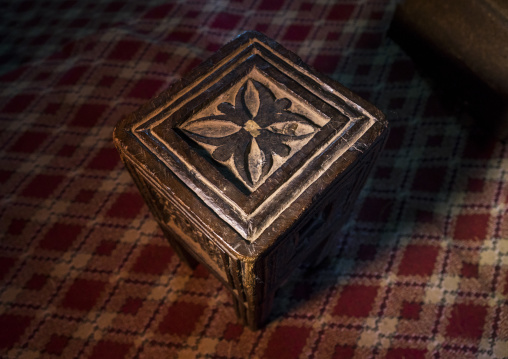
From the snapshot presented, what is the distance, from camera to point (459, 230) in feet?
5.03

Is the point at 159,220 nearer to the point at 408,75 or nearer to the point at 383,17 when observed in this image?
the point at 408,75

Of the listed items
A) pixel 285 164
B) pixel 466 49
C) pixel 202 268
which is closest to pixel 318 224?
pixel 285 164

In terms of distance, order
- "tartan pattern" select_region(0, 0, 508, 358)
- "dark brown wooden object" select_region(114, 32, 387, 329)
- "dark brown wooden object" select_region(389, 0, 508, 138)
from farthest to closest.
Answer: "dark brown wooden object" select_region(389, 0, 508, 138)
"tartan pattern" select_region(0, 0, 508, 358)
"dark brown wooden object" select_region(114, 32, 387, 329)

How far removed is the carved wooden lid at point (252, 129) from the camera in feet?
3.18

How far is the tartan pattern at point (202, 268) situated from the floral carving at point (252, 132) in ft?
0.91

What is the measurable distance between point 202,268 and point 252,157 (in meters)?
0.62

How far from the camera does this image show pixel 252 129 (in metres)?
1.08

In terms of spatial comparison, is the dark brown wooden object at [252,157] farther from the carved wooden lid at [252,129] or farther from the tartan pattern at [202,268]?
Answer: the tartan pattern at [202,268]

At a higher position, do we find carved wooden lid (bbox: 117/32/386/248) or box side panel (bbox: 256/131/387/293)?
carved wooden lid (bbox: 117/32/386/248)

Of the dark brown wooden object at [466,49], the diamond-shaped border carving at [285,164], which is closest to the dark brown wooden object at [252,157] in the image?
the diamond-shaped border carving at [285,164]

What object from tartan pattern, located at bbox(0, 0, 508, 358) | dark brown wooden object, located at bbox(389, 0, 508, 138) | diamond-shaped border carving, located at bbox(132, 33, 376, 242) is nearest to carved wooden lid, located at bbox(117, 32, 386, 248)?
diamond-shaped border carving, located at bbox(132, 33, 376, 242)

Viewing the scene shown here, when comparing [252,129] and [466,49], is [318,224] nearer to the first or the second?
[252,129]

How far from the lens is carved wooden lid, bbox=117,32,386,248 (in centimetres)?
97

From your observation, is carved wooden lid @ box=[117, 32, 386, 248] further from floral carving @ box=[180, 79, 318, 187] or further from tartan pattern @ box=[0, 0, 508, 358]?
tartan pattern @ box=[0, 0, 508, 358]
